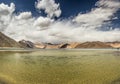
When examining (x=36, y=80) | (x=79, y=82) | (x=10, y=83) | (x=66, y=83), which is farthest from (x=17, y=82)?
(x=79, y=82)

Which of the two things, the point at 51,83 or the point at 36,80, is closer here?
the point at 51,83

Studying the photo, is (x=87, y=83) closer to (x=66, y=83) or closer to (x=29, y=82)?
(x=66, y=83)

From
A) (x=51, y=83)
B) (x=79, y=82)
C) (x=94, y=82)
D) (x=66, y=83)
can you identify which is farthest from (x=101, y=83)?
(x=51, y=83)

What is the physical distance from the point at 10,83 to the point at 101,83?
11.5 meters

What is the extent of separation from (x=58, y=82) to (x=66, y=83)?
1046 millimetres

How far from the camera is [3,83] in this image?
2275cm

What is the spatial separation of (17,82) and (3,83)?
175 centimetres

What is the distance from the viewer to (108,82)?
77.9 ft

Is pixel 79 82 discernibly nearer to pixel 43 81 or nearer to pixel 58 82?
pixel 58 82

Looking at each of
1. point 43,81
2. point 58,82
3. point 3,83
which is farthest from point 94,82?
point 3,83

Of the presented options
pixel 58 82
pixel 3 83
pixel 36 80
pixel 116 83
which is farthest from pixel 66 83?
pixel 3 83

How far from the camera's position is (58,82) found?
23453mm

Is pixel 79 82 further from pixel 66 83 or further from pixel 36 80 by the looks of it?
pixel 36 80

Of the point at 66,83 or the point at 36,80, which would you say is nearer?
the point at 66,83
